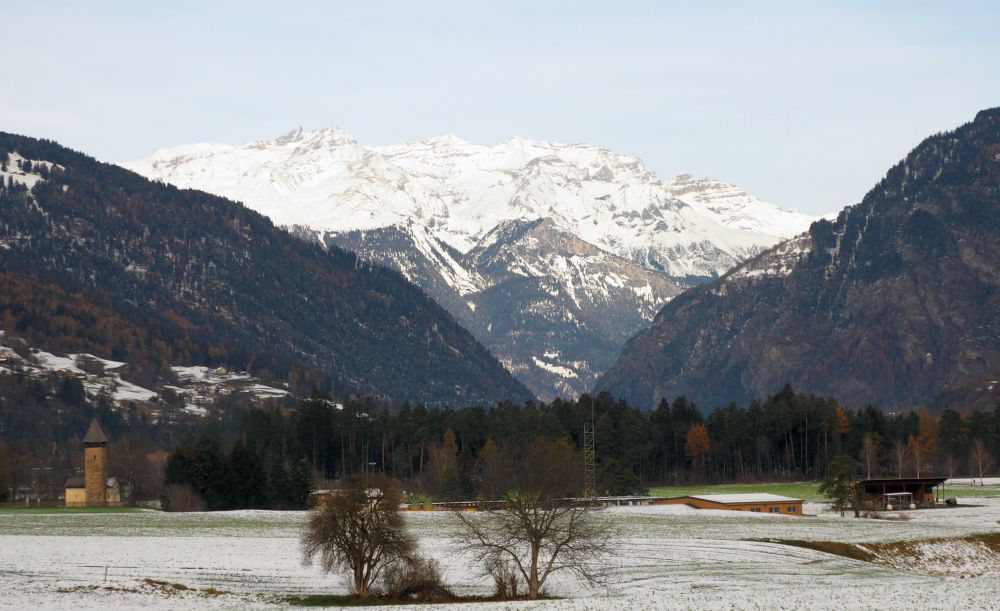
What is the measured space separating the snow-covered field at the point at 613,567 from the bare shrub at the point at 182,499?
26.9m

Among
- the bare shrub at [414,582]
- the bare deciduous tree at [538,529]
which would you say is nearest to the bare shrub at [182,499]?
the bare deciduous tree at [538,529]

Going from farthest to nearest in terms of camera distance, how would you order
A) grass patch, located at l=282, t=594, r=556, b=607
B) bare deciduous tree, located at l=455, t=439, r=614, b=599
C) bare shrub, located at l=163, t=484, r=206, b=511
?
bare shrub, located at l=163, t=484, r=206, b=511, bare deciduous tree, located at l=455, t=439, r=614, b=599, grass patch, located at l=282, t=594, r=556, b=607

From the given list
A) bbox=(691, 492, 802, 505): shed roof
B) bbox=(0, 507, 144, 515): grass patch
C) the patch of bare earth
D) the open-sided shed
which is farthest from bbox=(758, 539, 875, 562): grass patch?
bbox=(0, 507, 144, 515): grass patch

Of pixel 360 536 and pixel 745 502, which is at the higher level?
pixel 360 536

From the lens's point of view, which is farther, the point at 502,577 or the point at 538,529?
the point at 538,529

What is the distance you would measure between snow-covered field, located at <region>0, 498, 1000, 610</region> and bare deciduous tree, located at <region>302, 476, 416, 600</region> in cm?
273

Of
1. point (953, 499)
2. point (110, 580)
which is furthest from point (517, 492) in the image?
point (953, 499)

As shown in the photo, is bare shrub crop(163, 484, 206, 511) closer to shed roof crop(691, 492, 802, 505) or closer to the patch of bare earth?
shed roof crop(691, 492, 802, 505)

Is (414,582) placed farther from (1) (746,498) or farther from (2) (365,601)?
(1) (746,498)

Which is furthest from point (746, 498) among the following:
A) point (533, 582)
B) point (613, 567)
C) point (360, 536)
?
point (360, 536)

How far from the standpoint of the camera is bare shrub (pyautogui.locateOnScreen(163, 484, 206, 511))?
18188 centimetres

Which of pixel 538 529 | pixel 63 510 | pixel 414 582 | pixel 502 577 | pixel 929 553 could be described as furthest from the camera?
pixel 63 510

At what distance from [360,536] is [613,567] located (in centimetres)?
1934

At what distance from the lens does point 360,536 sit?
9294 cm
